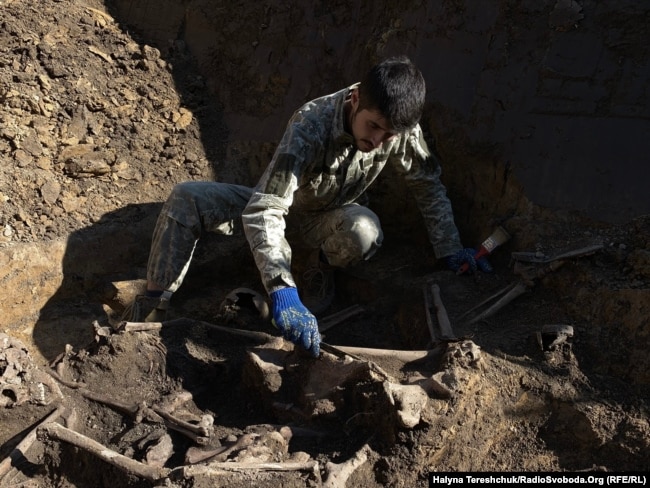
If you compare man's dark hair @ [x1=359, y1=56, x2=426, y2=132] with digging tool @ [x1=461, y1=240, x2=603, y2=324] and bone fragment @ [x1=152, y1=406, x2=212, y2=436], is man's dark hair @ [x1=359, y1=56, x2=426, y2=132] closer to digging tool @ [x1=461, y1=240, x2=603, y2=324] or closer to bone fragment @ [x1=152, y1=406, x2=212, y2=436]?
digging tool @ [x1=461, y1=240, x2=603, y2=324]

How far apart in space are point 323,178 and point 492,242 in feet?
3.62

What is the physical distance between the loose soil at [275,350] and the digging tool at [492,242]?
0.21ft

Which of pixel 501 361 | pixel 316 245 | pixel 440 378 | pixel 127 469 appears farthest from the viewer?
pixel 316 245

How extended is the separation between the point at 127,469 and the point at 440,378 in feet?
4.58

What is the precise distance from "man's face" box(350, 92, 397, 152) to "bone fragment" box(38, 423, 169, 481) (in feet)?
6.29

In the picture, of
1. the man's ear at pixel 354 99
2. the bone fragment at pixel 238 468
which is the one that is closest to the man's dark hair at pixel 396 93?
the man's ear at pixel 354 99

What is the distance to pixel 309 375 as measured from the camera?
355 centimetres

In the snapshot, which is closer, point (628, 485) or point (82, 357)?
point (628, 485)

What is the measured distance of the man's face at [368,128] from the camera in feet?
12.2

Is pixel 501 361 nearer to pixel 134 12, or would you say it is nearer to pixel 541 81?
pixel 541 81

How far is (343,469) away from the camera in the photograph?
2992mm

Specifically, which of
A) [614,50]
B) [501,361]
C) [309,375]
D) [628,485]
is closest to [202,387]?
[309,375]

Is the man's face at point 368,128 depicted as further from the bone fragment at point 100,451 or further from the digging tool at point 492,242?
the bone fragment at point 100,451

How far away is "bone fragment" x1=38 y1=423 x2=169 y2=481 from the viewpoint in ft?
9.78
